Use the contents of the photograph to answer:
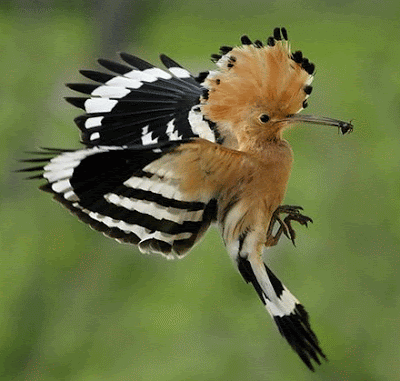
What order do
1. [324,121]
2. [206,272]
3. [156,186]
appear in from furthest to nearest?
1. [206,272]
2. [156,186]
3. [324,121]

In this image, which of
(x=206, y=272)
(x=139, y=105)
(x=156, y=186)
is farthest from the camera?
(x=206, y=272)

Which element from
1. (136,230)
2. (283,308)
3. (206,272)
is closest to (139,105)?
(136,230)

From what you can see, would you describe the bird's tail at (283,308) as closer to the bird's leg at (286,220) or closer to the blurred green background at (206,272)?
the bird's leg at (286,220)

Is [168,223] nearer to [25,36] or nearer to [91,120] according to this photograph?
[91,120]

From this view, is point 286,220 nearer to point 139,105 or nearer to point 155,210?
point 155,210

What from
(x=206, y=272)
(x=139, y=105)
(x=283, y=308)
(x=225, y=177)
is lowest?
(x=283, y=308)

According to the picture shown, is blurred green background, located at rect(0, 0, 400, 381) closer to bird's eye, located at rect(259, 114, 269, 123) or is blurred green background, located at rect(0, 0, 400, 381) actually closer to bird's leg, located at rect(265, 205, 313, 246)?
bird's leg, located at rect(265, 205, 313, 246)
